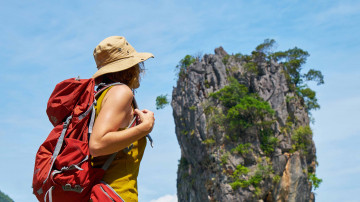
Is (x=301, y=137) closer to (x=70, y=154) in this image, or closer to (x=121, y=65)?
(x=121, y=65)

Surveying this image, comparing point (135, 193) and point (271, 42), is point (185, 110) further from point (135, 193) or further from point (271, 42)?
point (135, 193)

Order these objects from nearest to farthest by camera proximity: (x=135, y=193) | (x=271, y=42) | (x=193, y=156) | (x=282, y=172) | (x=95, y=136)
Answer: (x=95, y=136) → (x=135, y=193) → (x=282, y=172) → (x=193, y=156) → (x=271, y=42)

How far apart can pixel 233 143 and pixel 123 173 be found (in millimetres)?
27337

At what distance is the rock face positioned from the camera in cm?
2759

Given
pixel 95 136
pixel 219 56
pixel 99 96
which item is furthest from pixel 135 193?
pixel 219 56

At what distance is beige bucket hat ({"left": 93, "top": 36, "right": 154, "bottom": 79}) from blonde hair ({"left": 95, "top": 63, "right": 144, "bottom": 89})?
0.05 m

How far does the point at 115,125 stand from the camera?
188cm

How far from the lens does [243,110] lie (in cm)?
2858

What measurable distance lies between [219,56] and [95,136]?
31998mm

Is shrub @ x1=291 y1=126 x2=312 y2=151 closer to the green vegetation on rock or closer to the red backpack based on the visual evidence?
the green vegetation on rock

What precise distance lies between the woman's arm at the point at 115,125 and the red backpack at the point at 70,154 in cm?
5

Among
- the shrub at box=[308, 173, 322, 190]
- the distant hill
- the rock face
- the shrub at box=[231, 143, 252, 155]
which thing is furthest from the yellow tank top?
the distant hill

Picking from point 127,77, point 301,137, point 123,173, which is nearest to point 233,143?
point 301,137

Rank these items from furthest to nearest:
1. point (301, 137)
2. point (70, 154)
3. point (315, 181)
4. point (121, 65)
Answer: point (301, 137), point (315, 181), point (121, 65), point (70, 154)
